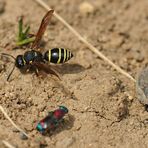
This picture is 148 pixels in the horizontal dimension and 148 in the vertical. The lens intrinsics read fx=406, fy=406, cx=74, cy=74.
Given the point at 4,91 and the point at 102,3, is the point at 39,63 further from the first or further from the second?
the point at 102,3

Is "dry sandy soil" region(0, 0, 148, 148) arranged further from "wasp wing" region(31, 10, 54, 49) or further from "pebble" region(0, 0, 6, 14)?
"wasp wing" region(31, 10, 54, 49)

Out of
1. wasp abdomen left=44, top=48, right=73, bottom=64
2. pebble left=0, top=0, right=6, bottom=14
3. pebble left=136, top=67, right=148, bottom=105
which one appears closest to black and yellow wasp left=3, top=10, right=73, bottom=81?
wasp abdomen left=44, top=48, right=73, bottom=64

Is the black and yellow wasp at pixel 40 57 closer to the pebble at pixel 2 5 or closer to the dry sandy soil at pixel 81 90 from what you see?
the dry sandy soil at pixel 81 90

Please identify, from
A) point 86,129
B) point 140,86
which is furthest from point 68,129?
point 140,86

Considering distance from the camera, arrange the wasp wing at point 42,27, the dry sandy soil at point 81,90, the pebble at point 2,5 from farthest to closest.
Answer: the pebble at point 2,5, the wasp wing at point 42,27, the dry sandy soil at point 81,90

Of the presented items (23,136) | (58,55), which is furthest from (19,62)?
(23,136)

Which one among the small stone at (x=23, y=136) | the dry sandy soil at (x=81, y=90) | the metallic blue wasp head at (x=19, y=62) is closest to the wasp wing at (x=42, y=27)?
the dry sandy soil at (x=81, y=90)
